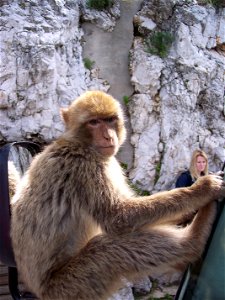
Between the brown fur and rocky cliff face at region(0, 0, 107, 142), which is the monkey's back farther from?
rocky cliff face at region(0, 0, 107, 142)

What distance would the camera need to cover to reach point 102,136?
2809 mm

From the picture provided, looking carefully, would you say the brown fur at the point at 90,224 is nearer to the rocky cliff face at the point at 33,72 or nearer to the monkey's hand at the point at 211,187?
the monkey's hand at the point at 211,187

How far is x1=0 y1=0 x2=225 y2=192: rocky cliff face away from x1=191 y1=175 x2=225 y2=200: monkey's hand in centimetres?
527

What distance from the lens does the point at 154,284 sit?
6992 millimetres

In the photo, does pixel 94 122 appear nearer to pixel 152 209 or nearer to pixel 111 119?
pixel 111 119

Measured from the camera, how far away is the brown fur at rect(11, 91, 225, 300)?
Answer: 7.64 ft

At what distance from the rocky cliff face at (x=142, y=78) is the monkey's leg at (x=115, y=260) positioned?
501 cm

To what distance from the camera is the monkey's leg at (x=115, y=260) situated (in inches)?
90.6

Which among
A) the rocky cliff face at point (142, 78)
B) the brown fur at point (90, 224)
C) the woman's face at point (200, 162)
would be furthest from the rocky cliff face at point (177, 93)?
the brown fur at point (90, 224)

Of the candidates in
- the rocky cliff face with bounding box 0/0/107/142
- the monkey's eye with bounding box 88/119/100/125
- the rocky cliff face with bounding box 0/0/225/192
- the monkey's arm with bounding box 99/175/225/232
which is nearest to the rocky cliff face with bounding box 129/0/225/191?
the rocky cliff face with bounding box 0/0/225/192

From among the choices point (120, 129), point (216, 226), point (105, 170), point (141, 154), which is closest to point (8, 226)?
point (105, 170)

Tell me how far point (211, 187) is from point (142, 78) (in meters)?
6.17

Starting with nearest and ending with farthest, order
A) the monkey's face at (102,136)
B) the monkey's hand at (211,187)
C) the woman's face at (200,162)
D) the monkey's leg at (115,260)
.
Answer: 1. the monkey's hand at (211,187)
2. the monkey's leg at (115,260)
3. the monkey's face at (102,136)
4. the woman's face at (200,162)

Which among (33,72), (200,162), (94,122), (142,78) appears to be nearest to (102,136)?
(94,122)
